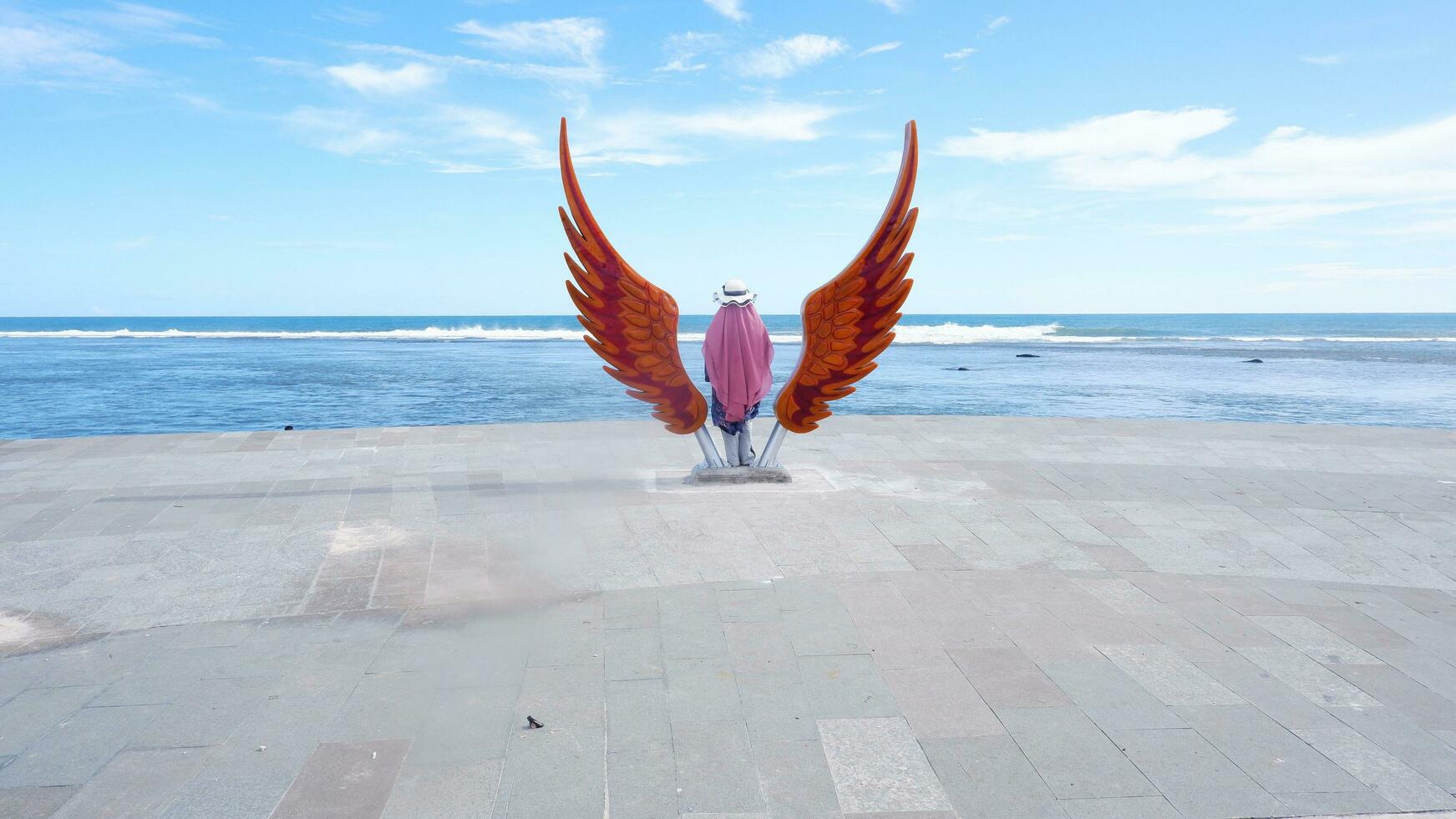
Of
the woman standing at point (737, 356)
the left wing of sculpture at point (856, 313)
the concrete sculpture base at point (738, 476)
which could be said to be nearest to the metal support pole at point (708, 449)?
the concrete sculpture base at point (738, 476)

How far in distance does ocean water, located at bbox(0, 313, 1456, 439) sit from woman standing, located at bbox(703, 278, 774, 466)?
44.9 feet

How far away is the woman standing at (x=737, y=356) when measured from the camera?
9.55 meters

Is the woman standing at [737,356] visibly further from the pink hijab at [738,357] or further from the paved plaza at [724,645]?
the paved plaza at [724,645]

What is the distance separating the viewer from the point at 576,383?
3356cm

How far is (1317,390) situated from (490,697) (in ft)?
108

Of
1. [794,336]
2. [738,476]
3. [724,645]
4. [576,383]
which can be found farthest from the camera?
[794,336]

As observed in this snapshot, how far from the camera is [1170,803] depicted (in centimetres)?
389

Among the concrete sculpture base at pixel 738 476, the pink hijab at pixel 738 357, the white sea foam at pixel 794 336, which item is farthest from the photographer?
the white sea foam at pixel 794 336

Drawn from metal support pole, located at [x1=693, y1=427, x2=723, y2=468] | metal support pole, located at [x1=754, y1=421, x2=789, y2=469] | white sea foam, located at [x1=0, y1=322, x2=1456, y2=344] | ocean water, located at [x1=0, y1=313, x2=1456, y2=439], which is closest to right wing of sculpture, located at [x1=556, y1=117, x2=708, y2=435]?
metal support pole, located at [x1=693, y1=427, x2=723, y2=468]

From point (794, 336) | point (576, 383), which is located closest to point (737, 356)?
point (576, 383)

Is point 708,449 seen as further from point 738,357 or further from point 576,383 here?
point 576,383

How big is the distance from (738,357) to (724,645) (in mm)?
4628

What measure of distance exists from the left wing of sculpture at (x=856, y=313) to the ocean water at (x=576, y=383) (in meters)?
13.9

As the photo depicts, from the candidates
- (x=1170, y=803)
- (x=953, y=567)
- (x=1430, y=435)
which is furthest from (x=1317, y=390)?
(x=1170, y=803)
